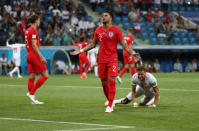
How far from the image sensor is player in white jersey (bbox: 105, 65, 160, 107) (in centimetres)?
1063

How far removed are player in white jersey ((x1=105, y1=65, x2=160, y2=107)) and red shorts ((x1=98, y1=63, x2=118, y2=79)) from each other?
20.8 inches

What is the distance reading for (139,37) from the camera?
121 feet

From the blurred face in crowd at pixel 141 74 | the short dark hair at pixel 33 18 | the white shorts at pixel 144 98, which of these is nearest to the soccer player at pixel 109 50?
the blurred face in crowd at pixel 141 74

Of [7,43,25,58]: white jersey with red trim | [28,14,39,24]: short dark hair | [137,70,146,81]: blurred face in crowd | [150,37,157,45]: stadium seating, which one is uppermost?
[28,14,39,24]: short dark hair

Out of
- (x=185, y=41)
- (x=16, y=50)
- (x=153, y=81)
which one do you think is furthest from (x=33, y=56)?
(x=185, y=41)

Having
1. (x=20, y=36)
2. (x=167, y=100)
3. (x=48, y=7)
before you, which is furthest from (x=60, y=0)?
(x=167, y=100)

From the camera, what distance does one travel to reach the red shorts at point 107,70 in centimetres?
1040

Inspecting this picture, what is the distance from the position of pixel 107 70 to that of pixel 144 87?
Answer: 42.8 inches

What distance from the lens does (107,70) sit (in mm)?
10547

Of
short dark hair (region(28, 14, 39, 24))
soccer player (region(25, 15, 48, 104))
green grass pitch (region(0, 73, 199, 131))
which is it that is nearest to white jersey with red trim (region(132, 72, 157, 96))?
green grass pitch (region(0, 73, 199, 131))

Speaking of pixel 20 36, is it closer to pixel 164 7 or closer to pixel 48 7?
pixel 48 7

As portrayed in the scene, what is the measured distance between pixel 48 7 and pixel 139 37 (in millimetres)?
7449

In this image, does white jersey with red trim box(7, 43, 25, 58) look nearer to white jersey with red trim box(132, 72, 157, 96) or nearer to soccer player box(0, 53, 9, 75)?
soccer player box(0, 53, 9, 75)

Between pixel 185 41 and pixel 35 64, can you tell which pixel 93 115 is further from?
pixel 185 41
